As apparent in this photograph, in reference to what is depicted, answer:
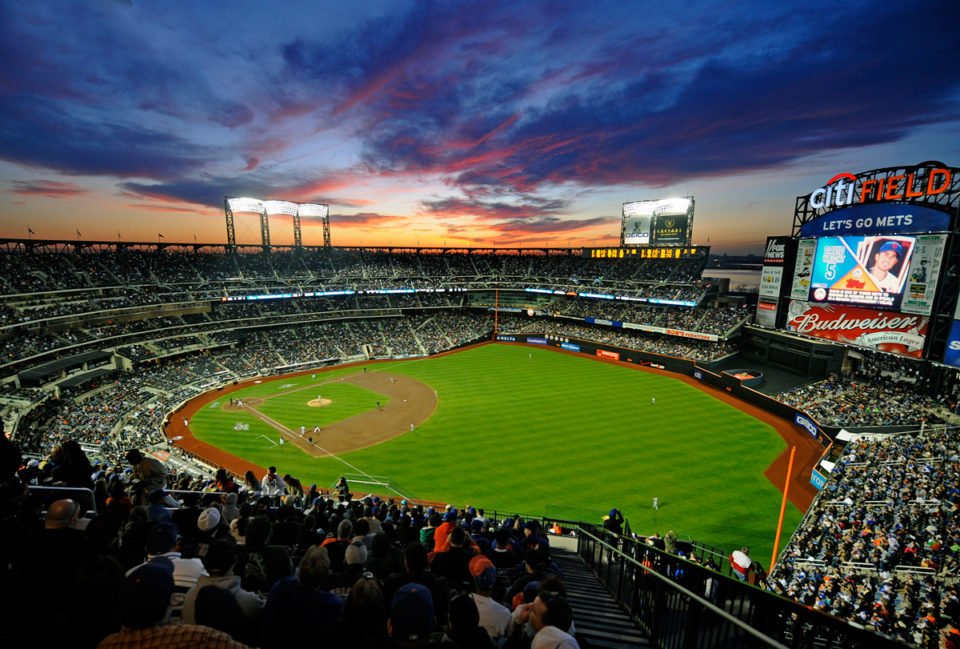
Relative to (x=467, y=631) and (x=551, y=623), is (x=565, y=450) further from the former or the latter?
(x=467, y=631)

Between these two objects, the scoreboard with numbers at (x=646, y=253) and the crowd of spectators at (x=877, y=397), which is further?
the scoreboard with numbers at (x=646, y=253)

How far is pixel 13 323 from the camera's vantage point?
36.0m

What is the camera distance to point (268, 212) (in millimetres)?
64062

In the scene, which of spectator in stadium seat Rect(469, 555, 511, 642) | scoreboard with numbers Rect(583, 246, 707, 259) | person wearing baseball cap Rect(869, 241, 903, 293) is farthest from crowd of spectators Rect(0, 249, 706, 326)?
spectator in stadium seat Rect(469, 555, 511, 642)

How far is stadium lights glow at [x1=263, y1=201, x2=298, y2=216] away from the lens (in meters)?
63.3

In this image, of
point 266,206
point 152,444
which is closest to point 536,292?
point 266,206

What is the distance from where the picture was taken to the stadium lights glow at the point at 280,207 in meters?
63.3

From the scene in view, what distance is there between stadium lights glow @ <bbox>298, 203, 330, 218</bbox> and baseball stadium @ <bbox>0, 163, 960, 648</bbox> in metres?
0.73

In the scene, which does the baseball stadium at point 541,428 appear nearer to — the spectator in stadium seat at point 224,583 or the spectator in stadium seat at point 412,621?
the spectator in stadium seat at point 224,583

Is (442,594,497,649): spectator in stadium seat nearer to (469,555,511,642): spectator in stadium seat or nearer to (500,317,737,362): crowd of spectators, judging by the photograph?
(469,555,511,642): spectator in stadium seat

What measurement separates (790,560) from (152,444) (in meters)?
35.5

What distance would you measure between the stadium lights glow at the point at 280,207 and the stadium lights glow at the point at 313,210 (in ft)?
3.83

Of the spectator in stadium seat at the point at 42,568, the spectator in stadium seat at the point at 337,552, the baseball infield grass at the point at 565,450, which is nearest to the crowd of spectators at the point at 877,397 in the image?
the baseball infield grass at the point at 565,450

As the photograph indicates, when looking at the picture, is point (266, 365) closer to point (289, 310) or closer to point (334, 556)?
point (289, 310)
